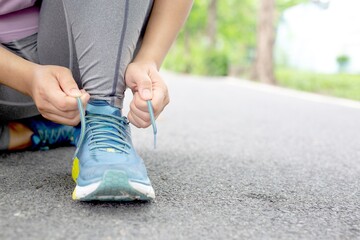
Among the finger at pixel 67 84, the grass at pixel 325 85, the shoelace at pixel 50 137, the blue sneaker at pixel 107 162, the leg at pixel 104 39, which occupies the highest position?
the leg at pixel 104 39

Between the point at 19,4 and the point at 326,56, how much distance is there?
1533 centimetres

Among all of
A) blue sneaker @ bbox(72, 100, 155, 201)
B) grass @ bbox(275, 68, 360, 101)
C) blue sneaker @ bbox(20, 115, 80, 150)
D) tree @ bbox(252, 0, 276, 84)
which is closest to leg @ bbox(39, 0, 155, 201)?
blue sneaker @ bbox(72, 100, 155, 201)

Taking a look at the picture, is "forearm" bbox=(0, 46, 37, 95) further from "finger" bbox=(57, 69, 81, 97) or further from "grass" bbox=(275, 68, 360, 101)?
"grass" bbox=(275, 68, 360, 101)

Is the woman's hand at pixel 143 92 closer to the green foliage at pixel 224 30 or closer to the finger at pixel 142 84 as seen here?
the finger at pixel 142 84

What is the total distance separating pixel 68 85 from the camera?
97cm

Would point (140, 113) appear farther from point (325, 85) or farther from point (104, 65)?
point (325, 85)

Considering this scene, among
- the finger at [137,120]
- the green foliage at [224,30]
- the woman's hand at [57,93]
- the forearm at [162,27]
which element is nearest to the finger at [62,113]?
the woman's hand at [57,93]

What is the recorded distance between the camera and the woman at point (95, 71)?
3.14 ft

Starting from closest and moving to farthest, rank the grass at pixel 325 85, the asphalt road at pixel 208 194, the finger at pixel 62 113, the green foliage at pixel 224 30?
the asphalt road at pixel 208 194
the finger at pixel 62 113
the grass at pixel 325 85
the green foliage at pixel 224 30

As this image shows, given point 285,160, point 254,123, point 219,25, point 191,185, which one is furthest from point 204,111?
point 219,25

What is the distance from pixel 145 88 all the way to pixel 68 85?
0.48 feet

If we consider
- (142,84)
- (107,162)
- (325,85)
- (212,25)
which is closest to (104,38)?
(142,84)

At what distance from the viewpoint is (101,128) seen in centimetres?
105

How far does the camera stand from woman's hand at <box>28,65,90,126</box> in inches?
37.5
